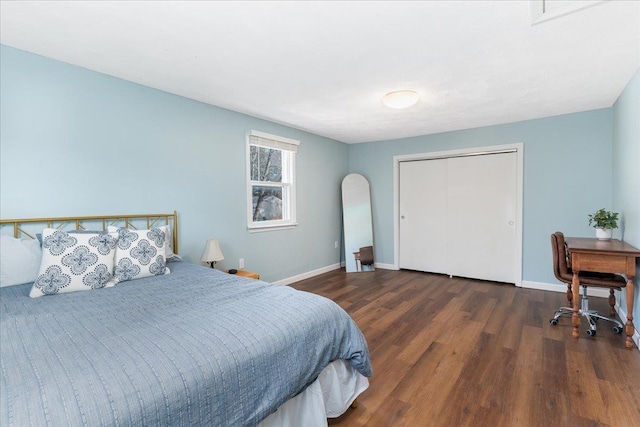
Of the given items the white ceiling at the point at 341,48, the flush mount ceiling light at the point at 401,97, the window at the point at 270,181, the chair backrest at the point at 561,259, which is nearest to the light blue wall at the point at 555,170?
the white ceiling at the point at 341,48

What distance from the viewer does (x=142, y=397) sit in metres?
0.89

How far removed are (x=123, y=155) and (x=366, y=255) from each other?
3.75m

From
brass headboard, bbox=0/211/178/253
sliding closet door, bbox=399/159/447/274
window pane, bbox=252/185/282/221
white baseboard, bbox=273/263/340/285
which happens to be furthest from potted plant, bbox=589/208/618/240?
brass headboard, bbox=0/211/178/253

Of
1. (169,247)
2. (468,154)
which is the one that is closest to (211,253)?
(169,247)

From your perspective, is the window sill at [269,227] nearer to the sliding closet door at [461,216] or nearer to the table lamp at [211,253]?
the table lamp at [211,253]

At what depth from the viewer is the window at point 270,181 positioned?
3736 mm

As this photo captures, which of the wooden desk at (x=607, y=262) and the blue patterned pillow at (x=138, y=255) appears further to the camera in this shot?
the wooden desk at (x=607, y=262)

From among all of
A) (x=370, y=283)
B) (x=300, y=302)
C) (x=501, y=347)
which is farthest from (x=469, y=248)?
(x=300, y=302)

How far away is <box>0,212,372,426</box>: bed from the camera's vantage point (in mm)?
874

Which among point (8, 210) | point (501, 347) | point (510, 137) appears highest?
point (510, 137)

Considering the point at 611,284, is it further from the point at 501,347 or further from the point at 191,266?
the point at 191,266

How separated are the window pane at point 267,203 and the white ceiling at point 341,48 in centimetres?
115

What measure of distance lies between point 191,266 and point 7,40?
1989 millimetres

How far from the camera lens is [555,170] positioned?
12.3 ft
